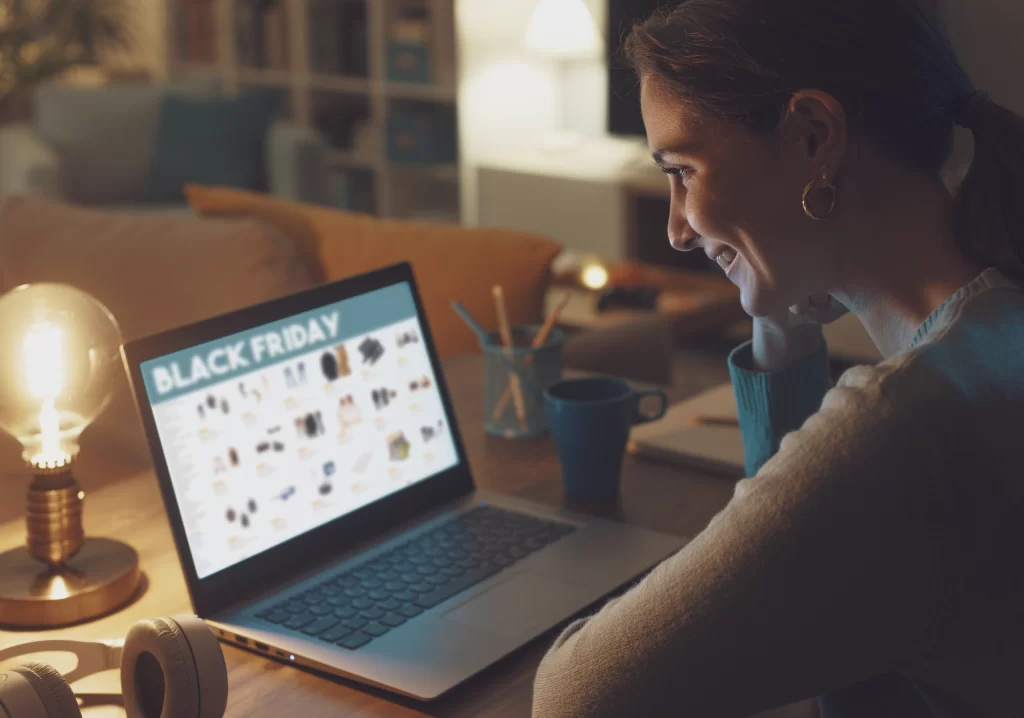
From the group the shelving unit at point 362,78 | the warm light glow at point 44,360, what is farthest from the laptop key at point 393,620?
the shelving unit at point 362,78

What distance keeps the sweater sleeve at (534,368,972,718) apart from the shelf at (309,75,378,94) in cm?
436

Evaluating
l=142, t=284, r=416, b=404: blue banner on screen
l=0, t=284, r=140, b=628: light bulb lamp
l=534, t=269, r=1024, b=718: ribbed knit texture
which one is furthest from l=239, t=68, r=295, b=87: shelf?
l=534, t=269, r=1024, b=718: ribbed knit texture

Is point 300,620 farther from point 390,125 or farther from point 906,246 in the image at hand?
point 390,125

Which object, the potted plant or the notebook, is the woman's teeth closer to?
the notebook

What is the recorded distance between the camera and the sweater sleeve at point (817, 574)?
2.16 ft

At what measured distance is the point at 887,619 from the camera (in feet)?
2.23

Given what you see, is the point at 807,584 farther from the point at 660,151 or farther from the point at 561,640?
the point at 660,151

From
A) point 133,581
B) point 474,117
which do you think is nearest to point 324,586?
point 133,581

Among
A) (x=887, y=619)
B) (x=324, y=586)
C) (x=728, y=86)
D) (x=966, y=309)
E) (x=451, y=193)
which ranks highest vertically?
(x=728, y=86)

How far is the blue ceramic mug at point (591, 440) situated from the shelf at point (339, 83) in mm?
3860

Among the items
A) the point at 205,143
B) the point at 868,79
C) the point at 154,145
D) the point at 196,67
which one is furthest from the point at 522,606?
the point at 196,67

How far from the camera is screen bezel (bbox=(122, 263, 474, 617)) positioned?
0.95 m

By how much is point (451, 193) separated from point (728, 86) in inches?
168

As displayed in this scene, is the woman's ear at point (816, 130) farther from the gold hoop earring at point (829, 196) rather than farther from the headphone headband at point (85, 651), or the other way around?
the headphone headband at point (85, 651)
